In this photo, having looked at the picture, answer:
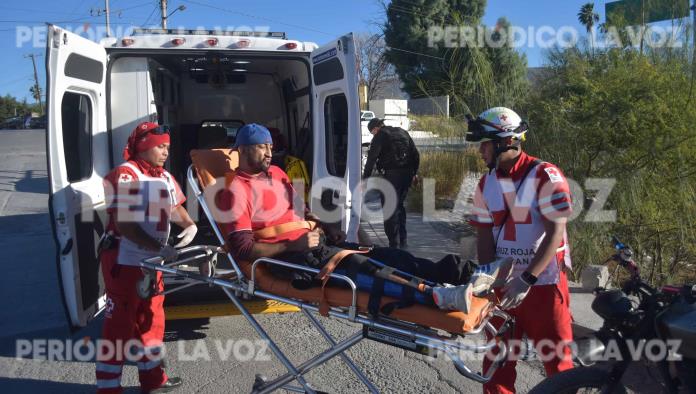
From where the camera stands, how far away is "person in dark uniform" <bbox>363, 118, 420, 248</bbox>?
7602 millimetres

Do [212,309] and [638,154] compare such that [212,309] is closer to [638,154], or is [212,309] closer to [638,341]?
[638,341]

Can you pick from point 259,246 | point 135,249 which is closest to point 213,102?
point 135,249

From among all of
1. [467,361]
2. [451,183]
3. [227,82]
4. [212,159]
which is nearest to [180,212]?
[212,159]

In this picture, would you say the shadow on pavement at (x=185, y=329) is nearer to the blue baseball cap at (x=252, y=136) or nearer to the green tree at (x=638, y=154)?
the blue baseball cap at (x=252, y=136)

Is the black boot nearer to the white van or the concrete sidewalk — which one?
the white van

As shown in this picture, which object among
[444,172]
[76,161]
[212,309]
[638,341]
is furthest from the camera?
[444,172]

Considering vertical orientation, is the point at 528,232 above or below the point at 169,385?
above

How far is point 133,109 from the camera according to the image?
5180 mm

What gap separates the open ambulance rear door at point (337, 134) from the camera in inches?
195

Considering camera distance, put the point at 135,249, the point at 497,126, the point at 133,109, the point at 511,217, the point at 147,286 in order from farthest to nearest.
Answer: the point at 133,109, the point at 135,249, the point at 147,286, the point at 511,217, the point at 497,126

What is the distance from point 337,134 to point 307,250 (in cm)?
272

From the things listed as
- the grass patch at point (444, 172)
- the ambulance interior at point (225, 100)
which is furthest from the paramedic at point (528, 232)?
the grass patch at point (444, 172)

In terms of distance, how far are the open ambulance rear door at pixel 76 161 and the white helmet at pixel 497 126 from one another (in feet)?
9.11

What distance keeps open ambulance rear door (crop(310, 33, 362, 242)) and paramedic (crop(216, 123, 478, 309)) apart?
132 cm
